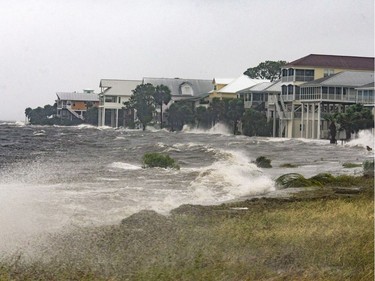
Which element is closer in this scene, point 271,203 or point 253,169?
point 271,203

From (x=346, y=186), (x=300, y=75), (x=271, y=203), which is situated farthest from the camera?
(x=300, y=75)

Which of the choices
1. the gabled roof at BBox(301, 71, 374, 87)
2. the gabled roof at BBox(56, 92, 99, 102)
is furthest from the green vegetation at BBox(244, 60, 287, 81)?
the gabled roof at BBox(56, 92, 99, 102)

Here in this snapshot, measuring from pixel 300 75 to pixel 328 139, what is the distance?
12.5 metres

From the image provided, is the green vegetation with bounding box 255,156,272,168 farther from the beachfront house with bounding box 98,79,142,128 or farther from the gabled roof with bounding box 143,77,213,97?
the gabled roof with bounding box 143,77,213,97

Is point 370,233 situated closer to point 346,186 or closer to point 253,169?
point 346,186

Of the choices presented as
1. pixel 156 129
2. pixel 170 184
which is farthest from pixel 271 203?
pixel 156 129

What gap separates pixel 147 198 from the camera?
20.1 metres

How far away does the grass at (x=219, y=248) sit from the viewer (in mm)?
10492

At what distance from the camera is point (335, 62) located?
70188 mm

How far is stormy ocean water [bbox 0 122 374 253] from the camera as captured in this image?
56.7ft

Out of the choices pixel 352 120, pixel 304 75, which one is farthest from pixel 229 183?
pixel 304 75

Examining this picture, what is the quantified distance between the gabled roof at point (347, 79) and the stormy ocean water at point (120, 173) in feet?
32.4

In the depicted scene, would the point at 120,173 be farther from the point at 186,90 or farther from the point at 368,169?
the point at 186,90

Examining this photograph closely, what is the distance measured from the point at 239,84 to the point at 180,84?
20.4m
